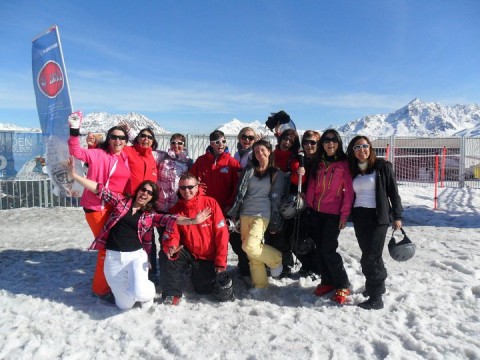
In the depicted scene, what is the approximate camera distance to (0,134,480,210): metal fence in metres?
Answer: 10.1

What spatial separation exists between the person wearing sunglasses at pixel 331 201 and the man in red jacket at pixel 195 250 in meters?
1.09

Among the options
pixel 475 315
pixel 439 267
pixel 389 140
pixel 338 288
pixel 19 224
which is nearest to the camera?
pixel 475 315

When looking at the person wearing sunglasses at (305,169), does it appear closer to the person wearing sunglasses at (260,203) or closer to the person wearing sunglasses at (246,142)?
the person wearing sunglasses at (260,203)

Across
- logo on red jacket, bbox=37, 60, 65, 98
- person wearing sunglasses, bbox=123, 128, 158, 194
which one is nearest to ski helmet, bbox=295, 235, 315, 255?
person wearing sunglasses, bbox=123, 128, 158, 194

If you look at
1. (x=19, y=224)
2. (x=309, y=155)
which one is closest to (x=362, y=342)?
(x=309, y=155)

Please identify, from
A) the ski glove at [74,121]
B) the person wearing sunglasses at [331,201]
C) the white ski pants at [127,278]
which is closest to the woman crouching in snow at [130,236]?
the white ski pants at [127,278]

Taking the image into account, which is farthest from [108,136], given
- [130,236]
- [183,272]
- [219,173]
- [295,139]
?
[295,139]

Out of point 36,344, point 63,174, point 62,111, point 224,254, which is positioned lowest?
point 36,344

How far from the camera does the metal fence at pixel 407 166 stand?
10062mm

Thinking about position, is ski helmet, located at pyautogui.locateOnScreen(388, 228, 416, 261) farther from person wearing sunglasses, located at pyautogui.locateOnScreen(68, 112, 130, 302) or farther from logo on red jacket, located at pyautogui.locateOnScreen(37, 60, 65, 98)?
logo on red jacket, located at pyautogui.locateOnScreen(37, 60, 65, 98)

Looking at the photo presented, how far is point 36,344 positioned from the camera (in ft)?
10.2

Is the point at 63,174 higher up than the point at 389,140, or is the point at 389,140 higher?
the point at 389,140

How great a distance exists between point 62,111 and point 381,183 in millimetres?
→ 4945

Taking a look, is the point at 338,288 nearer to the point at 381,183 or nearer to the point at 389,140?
the point at 381,183
